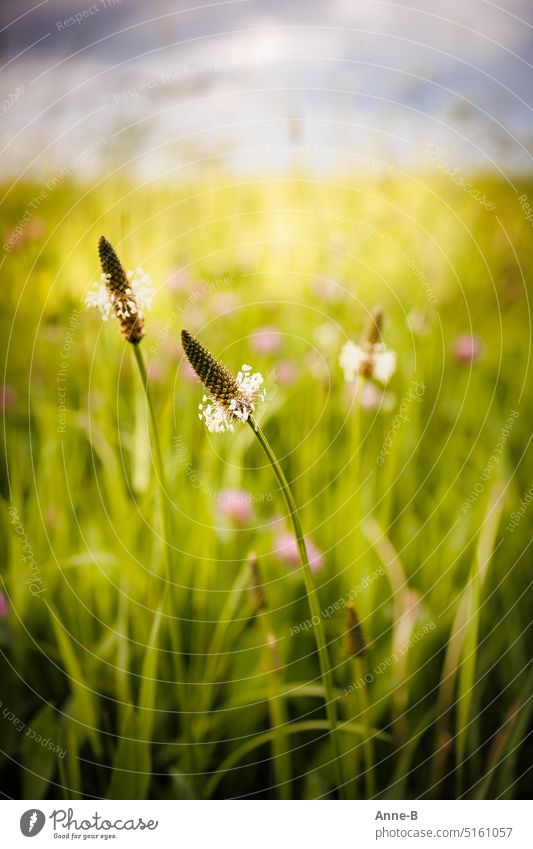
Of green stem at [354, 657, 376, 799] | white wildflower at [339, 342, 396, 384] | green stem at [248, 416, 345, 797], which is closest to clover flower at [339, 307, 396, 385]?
white wildflower at [339, 342, 396, 384]

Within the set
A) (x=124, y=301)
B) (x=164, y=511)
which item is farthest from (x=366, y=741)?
(x=124, y=301)

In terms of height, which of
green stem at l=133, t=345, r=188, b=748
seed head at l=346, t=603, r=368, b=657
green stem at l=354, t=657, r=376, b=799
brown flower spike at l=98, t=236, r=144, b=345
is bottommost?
green stem at l=354, t=657, r=376, b=799

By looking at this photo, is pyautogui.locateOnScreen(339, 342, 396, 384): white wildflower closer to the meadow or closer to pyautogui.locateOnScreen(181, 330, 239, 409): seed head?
the meadow

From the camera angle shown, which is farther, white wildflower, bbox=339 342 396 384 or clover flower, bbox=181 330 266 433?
white wildflower, bbox=339 342 396 384

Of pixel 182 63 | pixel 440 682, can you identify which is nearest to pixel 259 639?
pixel 440 682

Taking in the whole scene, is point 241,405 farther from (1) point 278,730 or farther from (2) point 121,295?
(1) point 278,730

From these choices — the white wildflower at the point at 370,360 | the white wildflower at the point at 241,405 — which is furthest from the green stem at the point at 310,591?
the white wildflower at the point at 370,360
